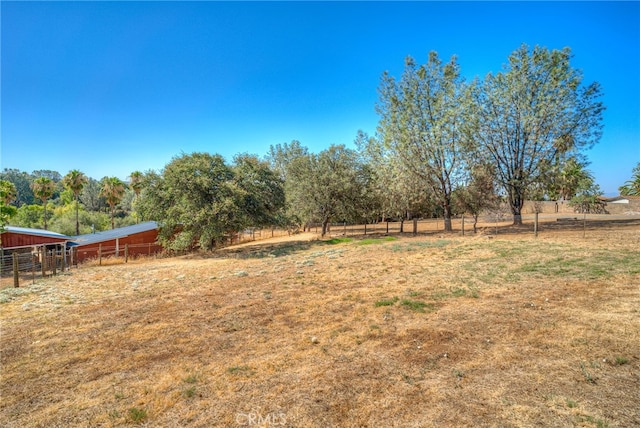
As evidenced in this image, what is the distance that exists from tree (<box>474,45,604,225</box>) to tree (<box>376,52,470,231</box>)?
90.8 inches

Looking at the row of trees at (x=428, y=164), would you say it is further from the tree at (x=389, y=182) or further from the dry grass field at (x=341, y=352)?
the dry grass field at (x=341, y=352)

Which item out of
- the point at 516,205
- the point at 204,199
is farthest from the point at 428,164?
the point at 204,199

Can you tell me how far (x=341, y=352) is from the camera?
20.6 feet

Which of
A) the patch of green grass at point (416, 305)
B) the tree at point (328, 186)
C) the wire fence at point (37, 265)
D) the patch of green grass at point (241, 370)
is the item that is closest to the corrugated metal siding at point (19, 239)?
the wire fence at point (37, 265)

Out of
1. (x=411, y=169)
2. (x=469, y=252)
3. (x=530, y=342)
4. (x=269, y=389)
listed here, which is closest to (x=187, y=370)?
(x=269, y=389)

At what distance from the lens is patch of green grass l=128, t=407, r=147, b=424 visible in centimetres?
438

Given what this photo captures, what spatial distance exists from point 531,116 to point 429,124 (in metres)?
7.87

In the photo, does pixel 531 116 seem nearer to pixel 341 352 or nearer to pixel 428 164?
pixel 428 164

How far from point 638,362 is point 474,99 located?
27.5 metres

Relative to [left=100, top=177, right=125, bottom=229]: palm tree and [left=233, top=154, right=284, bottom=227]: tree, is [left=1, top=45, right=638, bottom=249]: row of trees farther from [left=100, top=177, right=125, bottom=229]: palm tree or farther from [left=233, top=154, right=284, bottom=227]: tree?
[left=100, top=177, right=125, bottom=229]: palm tree

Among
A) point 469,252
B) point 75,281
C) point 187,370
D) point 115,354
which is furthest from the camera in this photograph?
point 469,252

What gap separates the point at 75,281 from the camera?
14773mm

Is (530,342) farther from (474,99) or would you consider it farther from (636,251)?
(474,99)

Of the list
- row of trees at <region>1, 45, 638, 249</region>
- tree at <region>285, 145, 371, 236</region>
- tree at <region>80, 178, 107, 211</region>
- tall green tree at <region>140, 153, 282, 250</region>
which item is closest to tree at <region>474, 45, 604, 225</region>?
row of trees at <region>1, 45, 638, 249</region>
